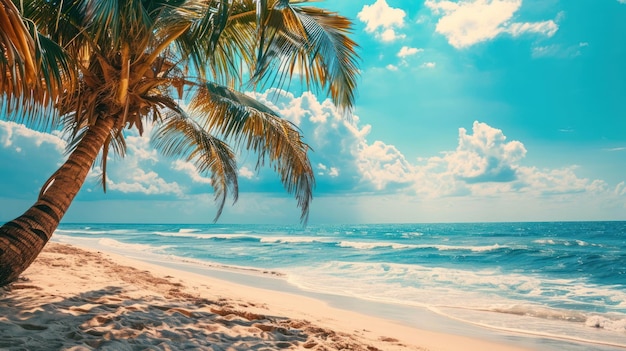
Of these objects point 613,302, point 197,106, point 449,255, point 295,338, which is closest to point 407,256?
point 449,255

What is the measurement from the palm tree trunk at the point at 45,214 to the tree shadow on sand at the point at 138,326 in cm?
34

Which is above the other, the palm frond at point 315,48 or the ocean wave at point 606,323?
the palm frond at point 315,48

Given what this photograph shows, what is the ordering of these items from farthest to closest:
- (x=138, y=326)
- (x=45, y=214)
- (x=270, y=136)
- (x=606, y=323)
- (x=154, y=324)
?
1. (x=606, y=323)
2. (x=270, y=136)
3. (x=45, y=214)
4. (x=154, y=324)
5. (x=138, y=326)

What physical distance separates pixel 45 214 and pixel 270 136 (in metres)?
2.78

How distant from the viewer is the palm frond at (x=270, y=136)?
592 cm

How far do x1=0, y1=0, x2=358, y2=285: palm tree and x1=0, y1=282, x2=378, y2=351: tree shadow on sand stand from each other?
2.46 feet

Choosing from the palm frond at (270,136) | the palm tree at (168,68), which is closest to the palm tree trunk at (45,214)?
the palm tree at (168,68)

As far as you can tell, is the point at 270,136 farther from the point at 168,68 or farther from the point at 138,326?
the point at 138,326

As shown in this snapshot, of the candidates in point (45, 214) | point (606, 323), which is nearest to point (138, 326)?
point (45, 214)

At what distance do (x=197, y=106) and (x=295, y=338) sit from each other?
4.36 metres

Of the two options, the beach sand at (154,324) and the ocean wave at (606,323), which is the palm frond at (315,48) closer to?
the beach sand at (154,324)

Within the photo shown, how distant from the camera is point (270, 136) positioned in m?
6.04

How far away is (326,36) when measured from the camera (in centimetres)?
495

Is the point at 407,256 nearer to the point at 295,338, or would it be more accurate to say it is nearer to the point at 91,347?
the point at 295,338
